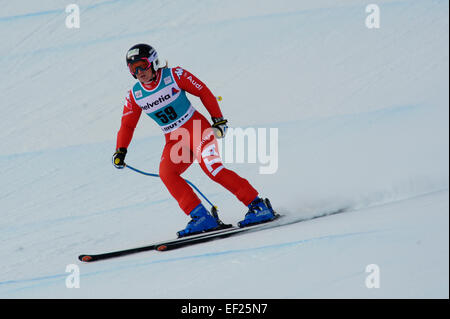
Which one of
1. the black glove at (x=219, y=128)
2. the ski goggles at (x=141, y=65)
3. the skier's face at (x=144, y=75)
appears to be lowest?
the black glove at (x=219, y=128)

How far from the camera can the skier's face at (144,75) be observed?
3801 mm

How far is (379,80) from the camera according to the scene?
714cm

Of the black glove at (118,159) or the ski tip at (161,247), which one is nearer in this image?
the ski tip at (161,247)

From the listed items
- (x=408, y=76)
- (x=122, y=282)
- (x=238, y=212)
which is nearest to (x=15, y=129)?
(x=238, y=212)

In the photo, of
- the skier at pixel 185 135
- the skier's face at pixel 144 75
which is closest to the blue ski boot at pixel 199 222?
the skier at pixel 185 135

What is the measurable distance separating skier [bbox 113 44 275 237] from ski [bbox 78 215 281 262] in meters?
0.06

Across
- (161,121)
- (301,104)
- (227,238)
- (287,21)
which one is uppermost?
(287,21)

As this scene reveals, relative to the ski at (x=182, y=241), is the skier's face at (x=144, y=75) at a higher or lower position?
higher

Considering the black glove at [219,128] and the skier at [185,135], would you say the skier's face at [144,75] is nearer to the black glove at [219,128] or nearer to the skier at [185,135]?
the skier at [185,135]

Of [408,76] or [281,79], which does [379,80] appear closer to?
[408,76]

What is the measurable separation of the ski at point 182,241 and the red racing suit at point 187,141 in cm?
20

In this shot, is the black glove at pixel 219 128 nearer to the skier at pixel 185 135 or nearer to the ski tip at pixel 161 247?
the skier at pixel 185 135

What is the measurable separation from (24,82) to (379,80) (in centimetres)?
465

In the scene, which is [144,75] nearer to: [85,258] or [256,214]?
[256,214]
